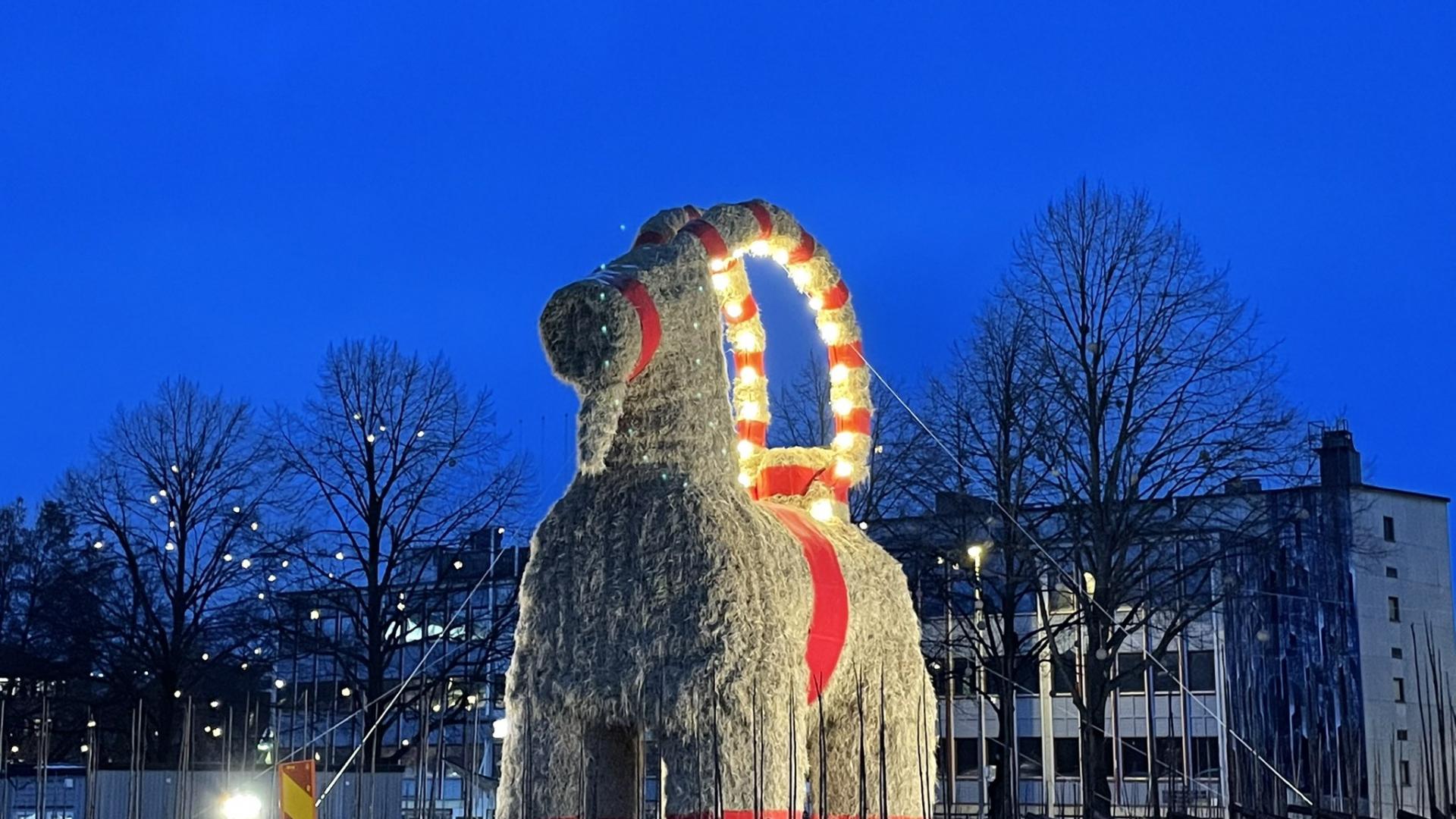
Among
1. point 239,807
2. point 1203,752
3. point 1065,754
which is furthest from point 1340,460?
point 239,807

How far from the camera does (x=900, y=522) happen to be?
20484 millimetres

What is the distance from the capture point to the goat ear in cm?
685

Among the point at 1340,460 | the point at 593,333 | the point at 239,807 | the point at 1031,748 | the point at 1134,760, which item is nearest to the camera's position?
the point at 593,333

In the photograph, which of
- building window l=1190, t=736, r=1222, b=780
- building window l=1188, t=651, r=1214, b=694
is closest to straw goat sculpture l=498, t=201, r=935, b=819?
building window l=1190, t=736, r=1222, b=780

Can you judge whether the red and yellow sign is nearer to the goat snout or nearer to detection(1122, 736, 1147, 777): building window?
the goat snout

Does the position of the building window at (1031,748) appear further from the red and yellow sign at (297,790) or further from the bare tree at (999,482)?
the red and yellow sign at (297,790)

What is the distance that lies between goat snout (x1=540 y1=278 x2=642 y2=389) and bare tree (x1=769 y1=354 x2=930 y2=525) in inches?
499

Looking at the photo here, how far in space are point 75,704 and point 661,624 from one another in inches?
780

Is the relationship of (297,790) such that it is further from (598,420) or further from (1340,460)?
(1340,460)

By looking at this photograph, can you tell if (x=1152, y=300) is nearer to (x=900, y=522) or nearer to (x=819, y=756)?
(x=900, y=522)

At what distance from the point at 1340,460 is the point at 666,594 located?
22.9 metres

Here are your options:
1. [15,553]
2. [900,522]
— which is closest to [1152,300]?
[900,522]

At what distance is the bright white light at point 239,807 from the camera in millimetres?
8539

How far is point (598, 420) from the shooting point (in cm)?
687
